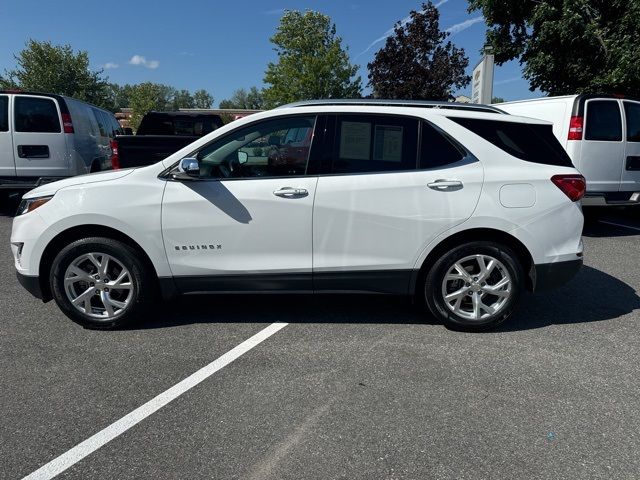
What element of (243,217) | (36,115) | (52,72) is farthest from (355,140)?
(52,72)

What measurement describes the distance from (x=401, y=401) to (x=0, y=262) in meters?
5.44

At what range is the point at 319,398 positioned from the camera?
292 cm

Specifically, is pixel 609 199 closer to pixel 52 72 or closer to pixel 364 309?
pixel 364 309

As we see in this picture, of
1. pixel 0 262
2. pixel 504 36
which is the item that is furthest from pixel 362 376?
pixel 504 36

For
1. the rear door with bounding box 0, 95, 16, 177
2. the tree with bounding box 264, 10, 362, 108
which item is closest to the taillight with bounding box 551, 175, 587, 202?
the rear door with bounding box 0, 95, 16, 177

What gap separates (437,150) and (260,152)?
141 cm

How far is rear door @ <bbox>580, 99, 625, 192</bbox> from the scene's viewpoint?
24.2 ft

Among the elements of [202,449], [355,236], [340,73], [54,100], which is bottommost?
[202,449]

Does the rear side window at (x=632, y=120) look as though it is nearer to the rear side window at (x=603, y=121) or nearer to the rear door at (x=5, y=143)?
the rear side window at (x=603, y=121)

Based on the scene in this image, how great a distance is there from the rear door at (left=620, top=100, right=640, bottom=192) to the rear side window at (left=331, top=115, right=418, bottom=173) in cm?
561

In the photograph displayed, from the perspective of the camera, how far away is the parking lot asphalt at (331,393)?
2.37 metres

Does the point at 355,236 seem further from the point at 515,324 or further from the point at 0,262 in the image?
the point at 0,262

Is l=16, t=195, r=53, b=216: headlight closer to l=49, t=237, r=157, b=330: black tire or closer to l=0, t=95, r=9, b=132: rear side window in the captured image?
l=49, t=237, r=157, b=330: black tire

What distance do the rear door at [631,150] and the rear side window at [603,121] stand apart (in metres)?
0.18
